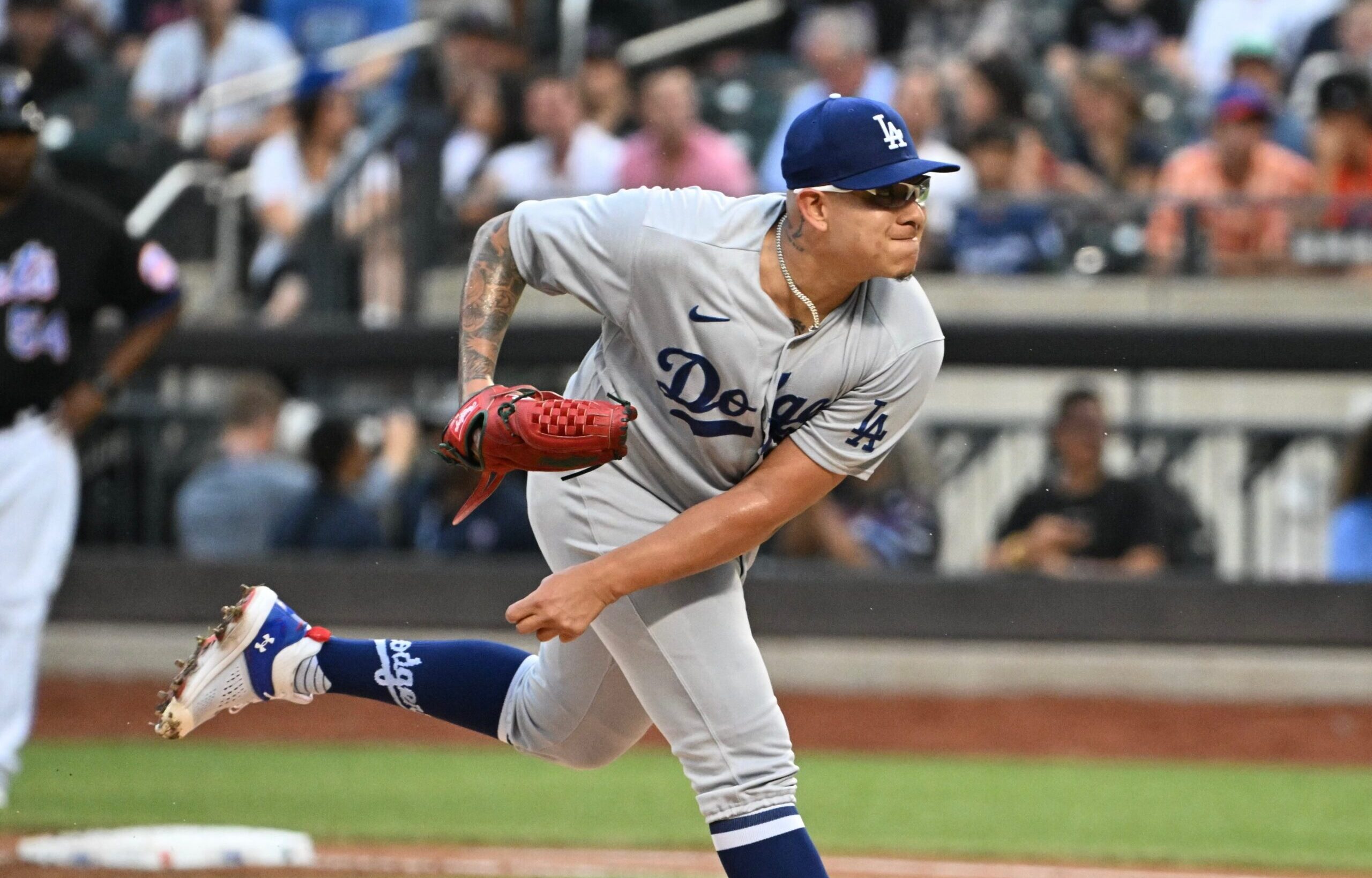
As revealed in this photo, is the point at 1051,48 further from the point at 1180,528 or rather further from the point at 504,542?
the point at 504,542

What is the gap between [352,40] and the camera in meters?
11.6

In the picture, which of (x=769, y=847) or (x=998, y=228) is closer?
(x=769, y=847)

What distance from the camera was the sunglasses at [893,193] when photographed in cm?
355

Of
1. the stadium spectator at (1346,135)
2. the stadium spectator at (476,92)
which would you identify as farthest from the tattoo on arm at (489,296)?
the stadium spectator at (1346,135)

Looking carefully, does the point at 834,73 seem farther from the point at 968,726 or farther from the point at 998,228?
the point at 968,726

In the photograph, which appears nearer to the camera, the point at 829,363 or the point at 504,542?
the point at 829,363

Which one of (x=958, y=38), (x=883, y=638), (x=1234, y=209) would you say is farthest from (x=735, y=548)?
(x=958, y=38)

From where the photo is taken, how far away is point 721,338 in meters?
3.68

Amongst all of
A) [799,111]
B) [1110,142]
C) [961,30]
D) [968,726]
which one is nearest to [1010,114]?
[1110,142]

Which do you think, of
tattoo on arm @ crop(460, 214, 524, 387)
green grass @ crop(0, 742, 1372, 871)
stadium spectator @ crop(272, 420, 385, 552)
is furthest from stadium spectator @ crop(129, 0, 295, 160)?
tattoo on arm @ crop(460, 214, 524, 387)

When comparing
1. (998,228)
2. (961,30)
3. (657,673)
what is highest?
(961,30)

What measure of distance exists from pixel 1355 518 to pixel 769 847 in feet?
18.3

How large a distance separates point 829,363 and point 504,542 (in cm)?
Result: 557

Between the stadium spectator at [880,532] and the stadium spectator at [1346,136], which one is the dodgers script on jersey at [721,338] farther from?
the stadium spectator at [1346,136]
